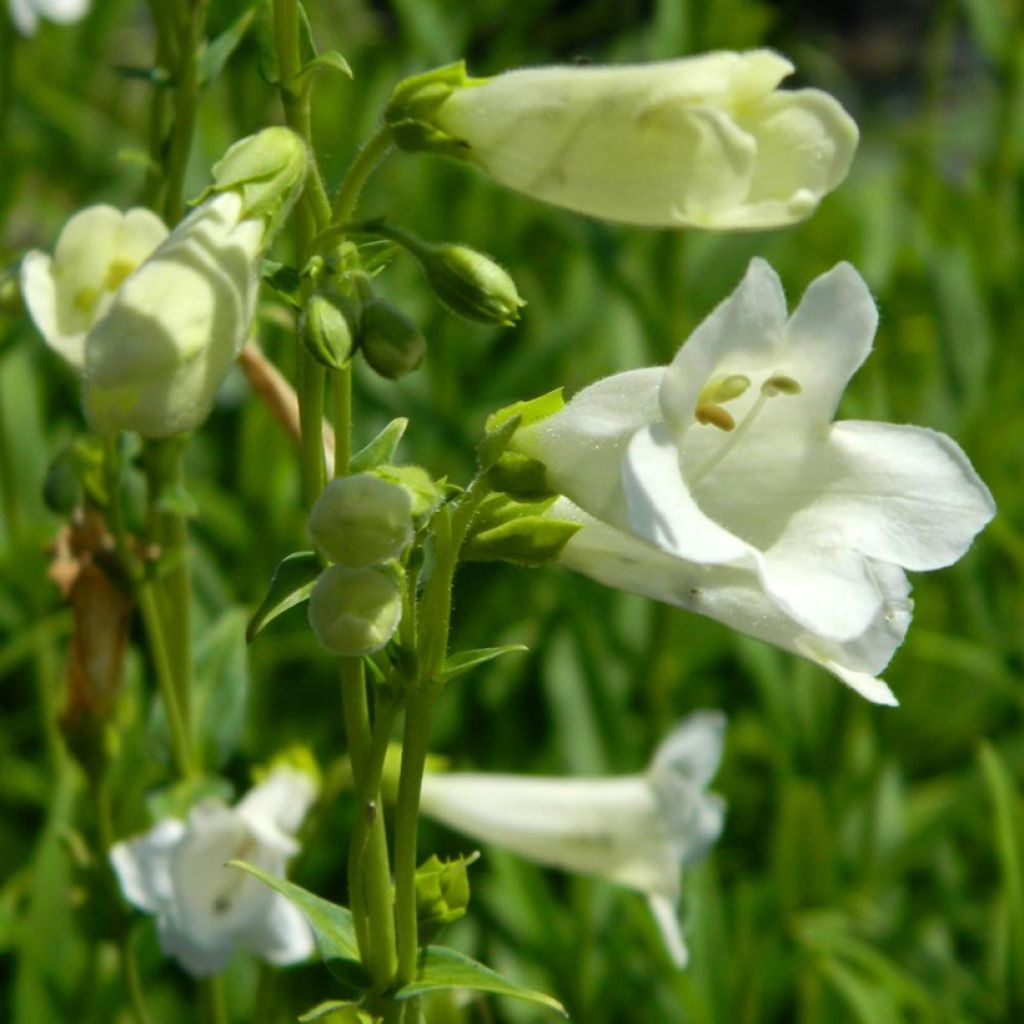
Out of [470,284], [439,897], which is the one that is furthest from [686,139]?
[439,897]

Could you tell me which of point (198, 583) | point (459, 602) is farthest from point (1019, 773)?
point (198, 583)

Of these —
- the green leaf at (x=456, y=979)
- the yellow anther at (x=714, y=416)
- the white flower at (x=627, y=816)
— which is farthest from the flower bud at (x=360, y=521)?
the white flower at (x=627, y=816)

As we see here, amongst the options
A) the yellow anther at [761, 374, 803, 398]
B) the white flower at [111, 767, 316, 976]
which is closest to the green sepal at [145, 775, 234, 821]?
the white flower at [111, 767, 316, 976]

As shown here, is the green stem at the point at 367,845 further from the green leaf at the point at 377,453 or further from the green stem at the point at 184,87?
the green stem at the point at 184,87

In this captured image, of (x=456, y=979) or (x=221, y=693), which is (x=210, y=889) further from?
(x=456, y=979)

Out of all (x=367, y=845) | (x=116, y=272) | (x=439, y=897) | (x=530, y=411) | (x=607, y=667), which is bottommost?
(x=607, y=667)

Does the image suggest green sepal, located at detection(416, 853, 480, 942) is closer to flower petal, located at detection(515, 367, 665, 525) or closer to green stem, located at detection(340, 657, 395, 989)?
green stem, located at detection(340, 657, 395, 989)
